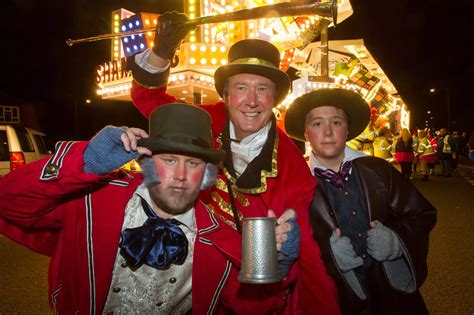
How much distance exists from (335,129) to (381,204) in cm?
62

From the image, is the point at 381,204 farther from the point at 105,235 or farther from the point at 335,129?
the point at 105,235

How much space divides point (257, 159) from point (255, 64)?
29.5 inches

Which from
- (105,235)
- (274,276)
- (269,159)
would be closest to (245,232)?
(274,276)

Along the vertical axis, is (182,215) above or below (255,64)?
below

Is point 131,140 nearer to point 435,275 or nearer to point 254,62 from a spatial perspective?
point 254,62

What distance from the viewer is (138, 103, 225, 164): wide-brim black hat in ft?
6.80

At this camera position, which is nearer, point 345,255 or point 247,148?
point 345,255

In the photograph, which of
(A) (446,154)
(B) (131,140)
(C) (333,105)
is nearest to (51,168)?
(B) (131,140)

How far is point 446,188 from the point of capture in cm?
1349

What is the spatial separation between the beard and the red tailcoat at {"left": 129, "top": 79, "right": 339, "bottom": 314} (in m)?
0.40

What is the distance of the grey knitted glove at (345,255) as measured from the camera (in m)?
2.33

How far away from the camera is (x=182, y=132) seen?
2.17m

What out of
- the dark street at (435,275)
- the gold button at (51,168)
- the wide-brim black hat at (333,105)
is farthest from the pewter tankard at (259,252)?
the dark street at (435,275)

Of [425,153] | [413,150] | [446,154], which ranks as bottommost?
[446,154]
